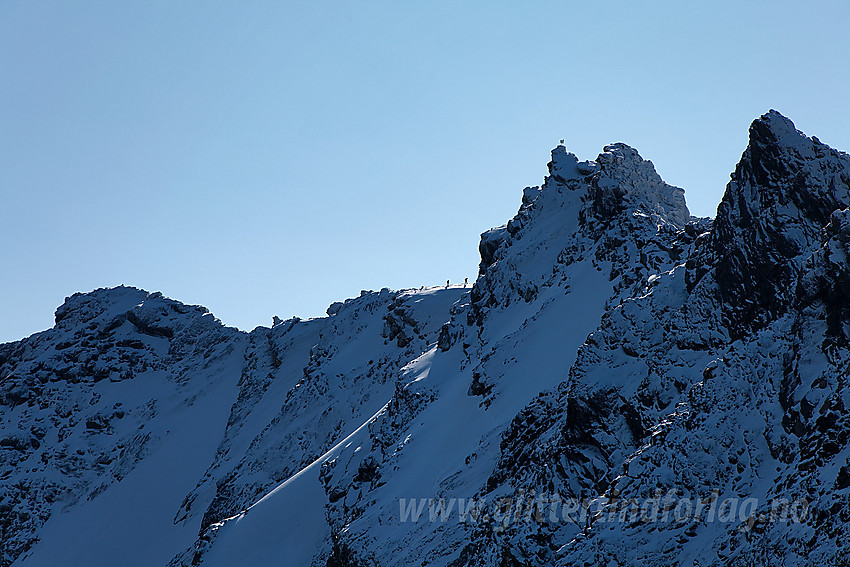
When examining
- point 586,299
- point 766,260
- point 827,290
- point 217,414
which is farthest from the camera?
point 217,414

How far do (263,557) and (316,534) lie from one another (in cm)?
415

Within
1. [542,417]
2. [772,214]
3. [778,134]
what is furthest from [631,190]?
[772,214]

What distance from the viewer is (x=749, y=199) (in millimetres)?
32469

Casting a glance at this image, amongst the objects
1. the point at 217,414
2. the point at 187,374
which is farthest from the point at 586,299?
the point at 187,374

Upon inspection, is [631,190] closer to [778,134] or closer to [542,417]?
[542,417]

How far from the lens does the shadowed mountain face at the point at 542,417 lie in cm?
2639

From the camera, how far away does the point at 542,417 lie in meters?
40.2

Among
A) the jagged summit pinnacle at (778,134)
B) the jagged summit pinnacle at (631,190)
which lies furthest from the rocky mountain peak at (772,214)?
the jagged summit pinnacle at (631,190)

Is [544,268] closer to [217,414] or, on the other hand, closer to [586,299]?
[586,299]

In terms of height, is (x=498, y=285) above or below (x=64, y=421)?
below

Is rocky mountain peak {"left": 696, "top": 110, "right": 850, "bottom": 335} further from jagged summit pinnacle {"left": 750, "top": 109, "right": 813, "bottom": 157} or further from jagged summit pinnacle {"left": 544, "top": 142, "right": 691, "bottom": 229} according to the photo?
jagged summit pinnacle {"left": 544, "top": 142, "right": 691, "bottom": 229}

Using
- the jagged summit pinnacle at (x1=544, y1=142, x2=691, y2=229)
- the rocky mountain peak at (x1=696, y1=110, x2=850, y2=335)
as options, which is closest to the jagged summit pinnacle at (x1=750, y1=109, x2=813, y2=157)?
the rocky mountain peak at (x1=696, y1=110, x2=850, y2=335)

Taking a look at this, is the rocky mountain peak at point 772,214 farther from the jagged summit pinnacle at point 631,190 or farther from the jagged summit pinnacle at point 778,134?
the jagged summit pinnacle at point 631,190

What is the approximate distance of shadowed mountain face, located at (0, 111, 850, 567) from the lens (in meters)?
26.4
